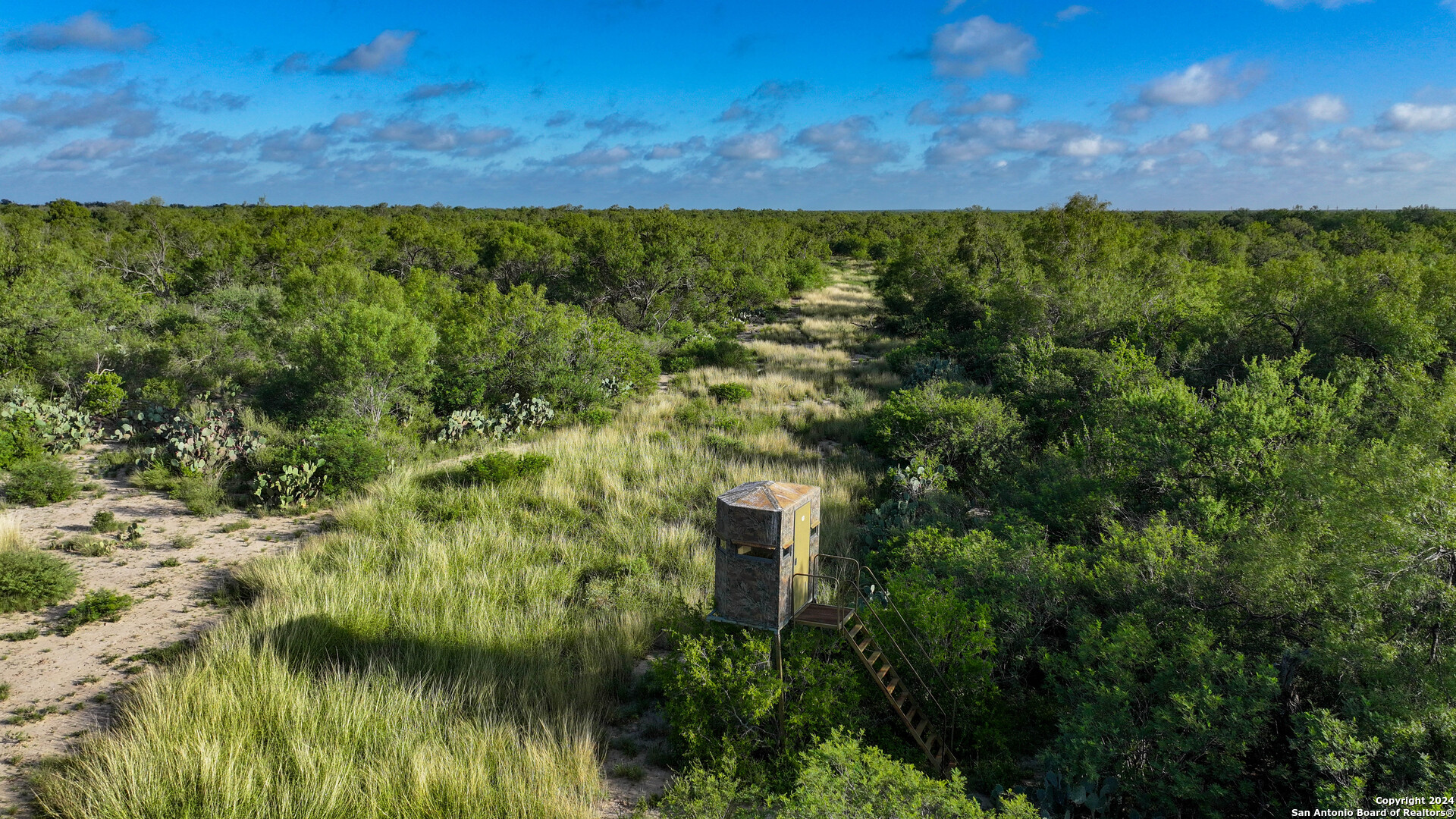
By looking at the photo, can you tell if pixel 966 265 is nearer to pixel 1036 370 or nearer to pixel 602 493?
pixel 1036 370

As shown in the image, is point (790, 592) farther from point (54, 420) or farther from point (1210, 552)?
point (54, 420)

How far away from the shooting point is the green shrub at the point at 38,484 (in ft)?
36.9

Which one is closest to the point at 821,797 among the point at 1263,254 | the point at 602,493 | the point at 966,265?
the point at 602,493

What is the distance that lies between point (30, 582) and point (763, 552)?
9.48 metres

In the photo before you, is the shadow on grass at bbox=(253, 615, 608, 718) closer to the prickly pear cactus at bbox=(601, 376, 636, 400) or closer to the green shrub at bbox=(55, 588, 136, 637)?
the green shrub at bbox=(55, 588, 136, 637)

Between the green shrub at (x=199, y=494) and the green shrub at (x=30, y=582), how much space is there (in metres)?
2.61

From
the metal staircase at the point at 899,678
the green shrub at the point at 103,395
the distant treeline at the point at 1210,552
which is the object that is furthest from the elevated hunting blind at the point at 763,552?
the green shrub at the point at 103,395

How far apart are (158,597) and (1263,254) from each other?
41566 millimetres

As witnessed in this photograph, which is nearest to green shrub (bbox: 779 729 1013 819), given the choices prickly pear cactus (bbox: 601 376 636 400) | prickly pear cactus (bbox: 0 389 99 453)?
prickly pear cactus (bbox: 601 376 636 400)

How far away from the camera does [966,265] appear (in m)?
28.2

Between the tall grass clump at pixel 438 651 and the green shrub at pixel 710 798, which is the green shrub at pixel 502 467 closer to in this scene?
the tall grass clump at pixel 438 651

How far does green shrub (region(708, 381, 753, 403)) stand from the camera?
61.8 feet

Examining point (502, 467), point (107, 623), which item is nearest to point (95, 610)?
point (107, 623)

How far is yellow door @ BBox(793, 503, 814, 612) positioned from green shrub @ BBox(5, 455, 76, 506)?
1354 centimetres
